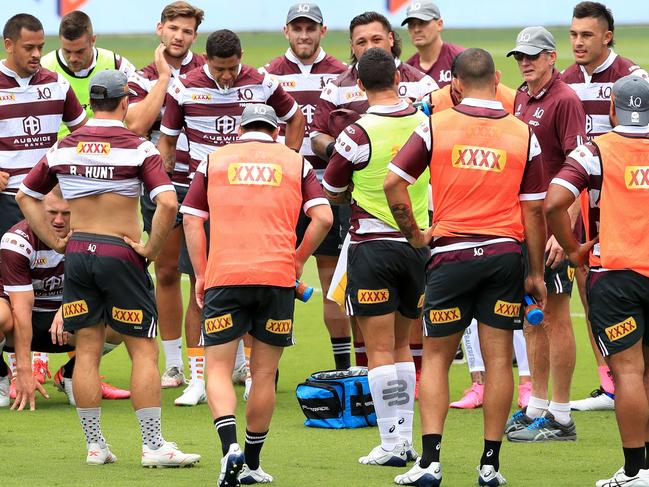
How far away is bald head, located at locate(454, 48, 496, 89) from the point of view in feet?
25.0

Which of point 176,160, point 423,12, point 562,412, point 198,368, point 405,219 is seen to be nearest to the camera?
point 405,219

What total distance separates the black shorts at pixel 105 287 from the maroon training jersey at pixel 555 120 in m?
2.72

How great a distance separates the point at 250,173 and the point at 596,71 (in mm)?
3575

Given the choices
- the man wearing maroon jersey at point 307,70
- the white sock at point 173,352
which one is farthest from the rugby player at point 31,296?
the man wearing maroon jersey at point 307,70

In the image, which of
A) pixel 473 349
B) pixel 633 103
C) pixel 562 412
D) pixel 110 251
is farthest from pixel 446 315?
pixel 473 349

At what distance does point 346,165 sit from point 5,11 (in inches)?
815

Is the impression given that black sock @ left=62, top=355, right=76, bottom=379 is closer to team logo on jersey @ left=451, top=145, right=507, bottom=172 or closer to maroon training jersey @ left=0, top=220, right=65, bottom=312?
maroon training jersey @ left=0, top=220, right=65, bottom=312

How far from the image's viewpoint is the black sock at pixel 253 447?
7645 millimetres

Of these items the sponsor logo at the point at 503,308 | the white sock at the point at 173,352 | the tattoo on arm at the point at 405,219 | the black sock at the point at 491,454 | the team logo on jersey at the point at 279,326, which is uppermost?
the tattoo on arm at the point at 405,219

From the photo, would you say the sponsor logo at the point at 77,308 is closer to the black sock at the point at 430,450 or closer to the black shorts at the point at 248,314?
the black shorts at the point at 248,314

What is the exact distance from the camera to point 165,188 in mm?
7984

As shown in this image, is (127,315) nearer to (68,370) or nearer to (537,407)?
(68,370)

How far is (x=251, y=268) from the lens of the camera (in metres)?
7.58

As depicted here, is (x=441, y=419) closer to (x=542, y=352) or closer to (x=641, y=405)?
(x=641, y=405)
